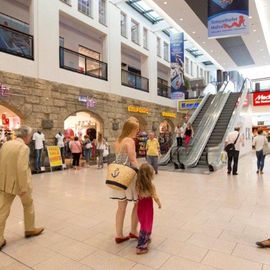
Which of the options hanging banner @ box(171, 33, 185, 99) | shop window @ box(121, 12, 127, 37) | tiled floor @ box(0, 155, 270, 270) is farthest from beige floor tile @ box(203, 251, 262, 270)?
shop window @ box(121, 12, 127, 37)

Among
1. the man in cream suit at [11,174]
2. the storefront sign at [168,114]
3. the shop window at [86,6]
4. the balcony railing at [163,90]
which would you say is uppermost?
the shop window at [86,6]

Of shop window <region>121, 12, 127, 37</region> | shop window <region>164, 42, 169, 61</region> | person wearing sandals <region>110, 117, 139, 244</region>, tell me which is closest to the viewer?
person wearing sandals <region>110, 117, 139, 244</region>

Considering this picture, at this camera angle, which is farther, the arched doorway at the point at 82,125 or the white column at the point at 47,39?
the arched doorway at the point at 82,125

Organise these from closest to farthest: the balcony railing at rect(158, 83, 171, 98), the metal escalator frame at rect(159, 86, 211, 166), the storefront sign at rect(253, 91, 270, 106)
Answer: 1. the metal escalator frame at rect(159, 86, 211, 166)
2. the balcony railing at rect(158, 83, 171, 98)
3. the storefront sign at rect(253, 91, 270, 106)

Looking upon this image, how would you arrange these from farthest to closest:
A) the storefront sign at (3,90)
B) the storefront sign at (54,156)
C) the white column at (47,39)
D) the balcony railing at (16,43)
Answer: the white column at (47,39) < the storefront sign at (54,156) < the balcony railing at (16,43) < the storefront sign at (3,90)

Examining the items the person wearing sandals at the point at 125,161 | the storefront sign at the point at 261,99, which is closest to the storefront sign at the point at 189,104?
the storefront sign at the point at 261,99

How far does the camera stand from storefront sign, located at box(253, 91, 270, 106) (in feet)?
56.4

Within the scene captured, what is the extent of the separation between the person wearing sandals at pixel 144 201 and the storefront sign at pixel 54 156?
6.55 meters

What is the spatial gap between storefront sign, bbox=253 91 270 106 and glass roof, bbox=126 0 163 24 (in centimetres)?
843

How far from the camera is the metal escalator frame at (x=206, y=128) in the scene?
31.9ft

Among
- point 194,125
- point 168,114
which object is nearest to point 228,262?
point 194,125

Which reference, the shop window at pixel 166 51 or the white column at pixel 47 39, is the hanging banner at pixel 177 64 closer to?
the shop window at pixel 166 51

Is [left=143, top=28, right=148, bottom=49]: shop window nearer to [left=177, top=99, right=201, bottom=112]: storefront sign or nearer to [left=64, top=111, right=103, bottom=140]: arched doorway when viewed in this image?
[left=177, top=99, right=201, bottom=112]: storefront sign

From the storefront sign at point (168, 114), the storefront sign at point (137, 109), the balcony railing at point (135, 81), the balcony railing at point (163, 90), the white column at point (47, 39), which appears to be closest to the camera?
the white column at point (47, 39)
